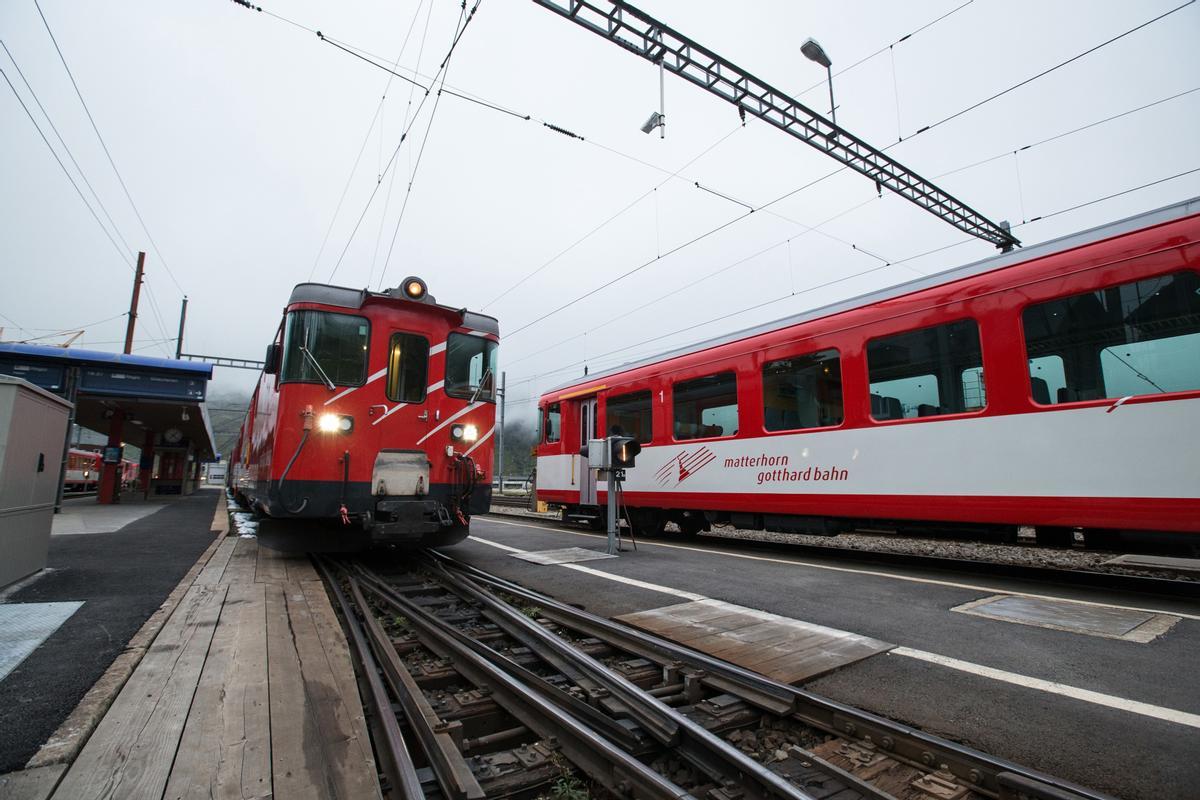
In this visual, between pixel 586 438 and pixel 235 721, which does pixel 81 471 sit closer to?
pixel 586 438

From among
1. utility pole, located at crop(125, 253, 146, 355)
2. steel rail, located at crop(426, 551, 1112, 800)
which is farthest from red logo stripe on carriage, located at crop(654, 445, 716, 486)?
utility pole, located at crop(125, 253, 146, 355)

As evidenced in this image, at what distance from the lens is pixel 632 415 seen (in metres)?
10.9

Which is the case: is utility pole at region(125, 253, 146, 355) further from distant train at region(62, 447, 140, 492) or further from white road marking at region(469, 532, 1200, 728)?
white road marking at region(469, 532, 1200, 728)

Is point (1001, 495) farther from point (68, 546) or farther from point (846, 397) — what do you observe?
point (68, 546)

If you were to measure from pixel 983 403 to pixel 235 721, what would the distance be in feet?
22.8

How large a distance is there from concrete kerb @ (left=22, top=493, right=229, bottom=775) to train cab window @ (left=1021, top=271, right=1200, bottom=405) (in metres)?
7.57

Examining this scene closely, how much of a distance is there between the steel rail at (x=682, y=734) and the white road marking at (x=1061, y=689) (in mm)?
1723

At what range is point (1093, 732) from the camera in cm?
249

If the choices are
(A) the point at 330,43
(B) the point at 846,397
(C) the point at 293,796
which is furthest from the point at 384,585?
(A) the point at 330,43

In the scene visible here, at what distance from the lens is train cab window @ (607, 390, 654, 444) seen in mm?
10523

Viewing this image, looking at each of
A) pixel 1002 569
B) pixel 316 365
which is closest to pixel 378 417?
pixel 316 365

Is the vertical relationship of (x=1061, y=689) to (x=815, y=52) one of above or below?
below

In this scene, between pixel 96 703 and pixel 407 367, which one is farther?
pixel 407 367

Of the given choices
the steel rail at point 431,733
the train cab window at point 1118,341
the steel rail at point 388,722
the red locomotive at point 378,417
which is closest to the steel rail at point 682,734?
the steel rail at point 431,733
